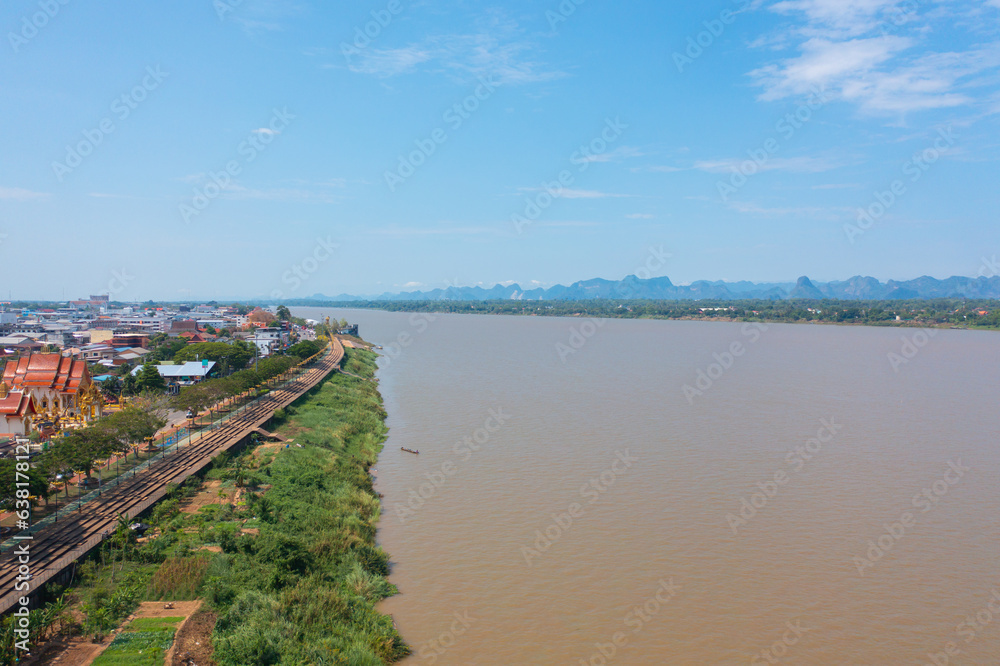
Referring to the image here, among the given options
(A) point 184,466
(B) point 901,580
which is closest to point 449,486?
(A) point 184,466

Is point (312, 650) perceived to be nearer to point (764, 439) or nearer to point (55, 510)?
point (55, 510)

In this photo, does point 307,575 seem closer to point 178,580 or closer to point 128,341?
point 178,580

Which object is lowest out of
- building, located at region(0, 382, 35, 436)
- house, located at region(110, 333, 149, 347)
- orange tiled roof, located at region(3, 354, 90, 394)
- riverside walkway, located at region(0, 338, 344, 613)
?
riverside walkway, located at region(0, 338, 344, 613)

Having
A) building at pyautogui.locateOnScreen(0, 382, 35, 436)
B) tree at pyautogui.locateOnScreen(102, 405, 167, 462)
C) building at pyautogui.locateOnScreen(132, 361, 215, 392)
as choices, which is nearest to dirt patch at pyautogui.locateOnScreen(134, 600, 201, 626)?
tree at pyautogui.locateOnScreen(102, 405, 167, 462)

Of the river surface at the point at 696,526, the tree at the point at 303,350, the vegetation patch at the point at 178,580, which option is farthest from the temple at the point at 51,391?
the tree at the point at 303,350

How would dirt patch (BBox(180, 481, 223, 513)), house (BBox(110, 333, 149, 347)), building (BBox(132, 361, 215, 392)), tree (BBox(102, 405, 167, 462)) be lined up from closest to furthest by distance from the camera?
dirt patch (BBox(180, 481, 223, 513)) → tree (BBox(102, 405, 167, 462)) → building (BBox(132, 361, 215, 392)) → house (BBox(110, 333, 149, 347))

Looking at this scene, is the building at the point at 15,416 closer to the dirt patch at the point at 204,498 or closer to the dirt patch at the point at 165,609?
the dirt patch at the point at 204,498

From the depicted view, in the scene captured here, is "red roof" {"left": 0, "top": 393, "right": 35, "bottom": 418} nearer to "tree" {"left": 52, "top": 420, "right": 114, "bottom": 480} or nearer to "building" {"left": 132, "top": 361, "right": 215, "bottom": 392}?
"tree" {"left": 52, "top": 420, "right": 114, "bottom": 480}
